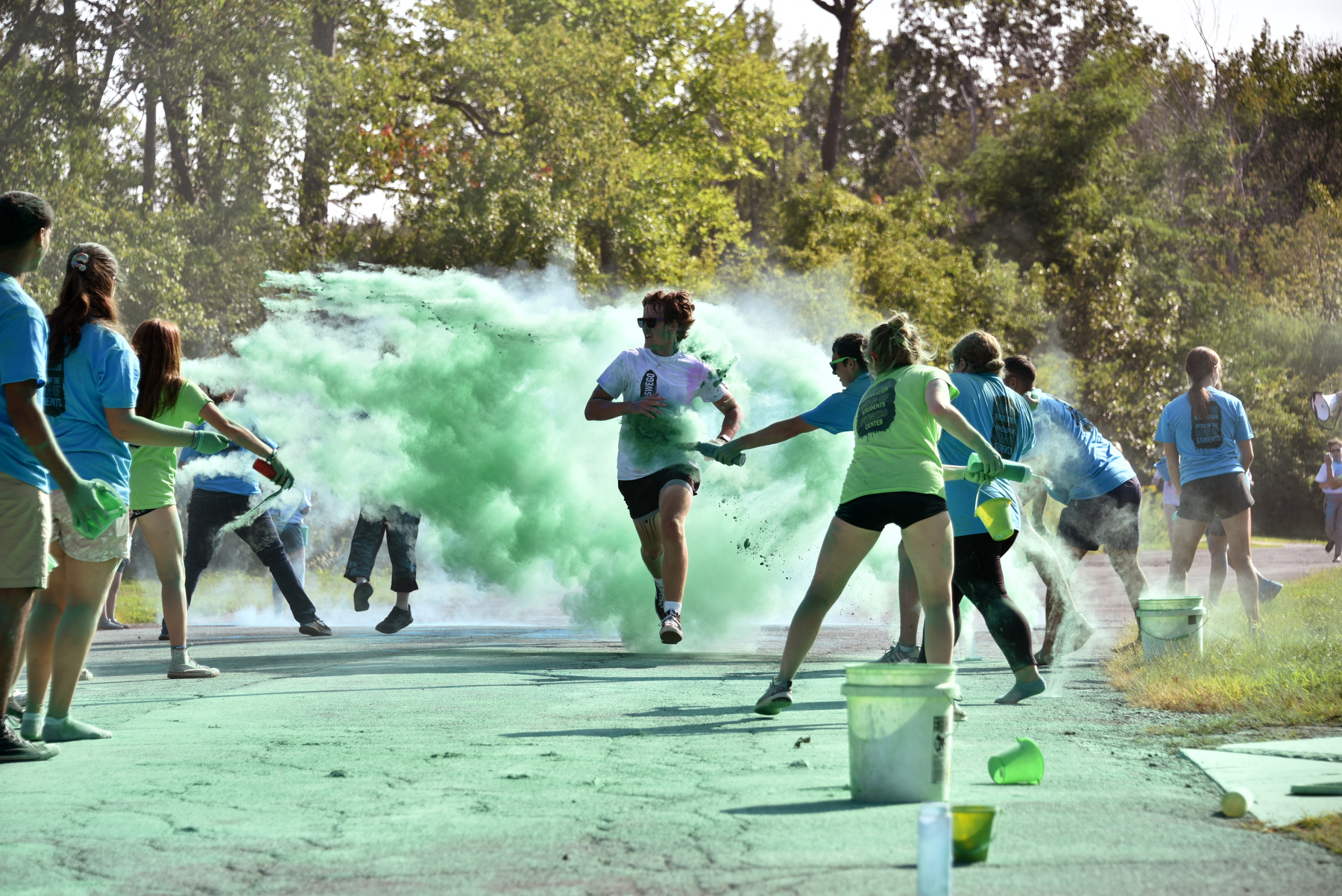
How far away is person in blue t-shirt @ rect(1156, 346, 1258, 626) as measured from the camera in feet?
27.6

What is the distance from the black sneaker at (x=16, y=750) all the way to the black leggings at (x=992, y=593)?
352 centimetres

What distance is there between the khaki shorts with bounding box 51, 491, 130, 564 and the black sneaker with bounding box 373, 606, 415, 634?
4.72 meters

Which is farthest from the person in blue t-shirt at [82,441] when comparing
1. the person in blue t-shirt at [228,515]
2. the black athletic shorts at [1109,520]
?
the black athletic shorts at [1109,520]

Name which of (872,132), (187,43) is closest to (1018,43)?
(872,132)

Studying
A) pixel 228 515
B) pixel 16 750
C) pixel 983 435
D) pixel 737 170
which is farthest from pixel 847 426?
pixel 737 170

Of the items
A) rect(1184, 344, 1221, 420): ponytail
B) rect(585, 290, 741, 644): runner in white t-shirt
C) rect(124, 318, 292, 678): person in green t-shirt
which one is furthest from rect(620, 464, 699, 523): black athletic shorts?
rect(1184, 344, 1221, 420): ponytail

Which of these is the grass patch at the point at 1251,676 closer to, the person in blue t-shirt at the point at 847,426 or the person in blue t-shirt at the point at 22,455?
the person in blue t-shirt at the point at 847,426

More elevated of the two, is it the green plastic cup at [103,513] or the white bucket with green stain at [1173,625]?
the green plastic cup at [103,513]

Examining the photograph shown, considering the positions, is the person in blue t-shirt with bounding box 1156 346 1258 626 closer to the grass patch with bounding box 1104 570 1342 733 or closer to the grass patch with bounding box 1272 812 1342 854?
the grass patch with bounding box 1104 570 1342 733

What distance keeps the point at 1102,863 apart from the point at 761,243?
33.2 m

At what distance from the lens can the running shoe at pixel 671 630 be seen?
6.80 metres

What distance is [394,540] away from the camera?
942 cm

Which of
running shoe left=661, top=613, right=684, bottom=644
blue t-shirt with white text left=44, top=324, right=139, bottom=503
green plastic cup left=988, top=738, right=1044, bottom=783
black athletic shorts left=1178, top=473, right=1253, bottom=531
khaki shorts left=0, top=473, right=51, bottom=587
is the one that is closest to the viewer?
green plastic cup left=988, top=738, right=1044, bottom=783

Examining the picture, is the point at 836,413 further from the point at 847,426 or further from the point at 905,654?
the point at 905,654
